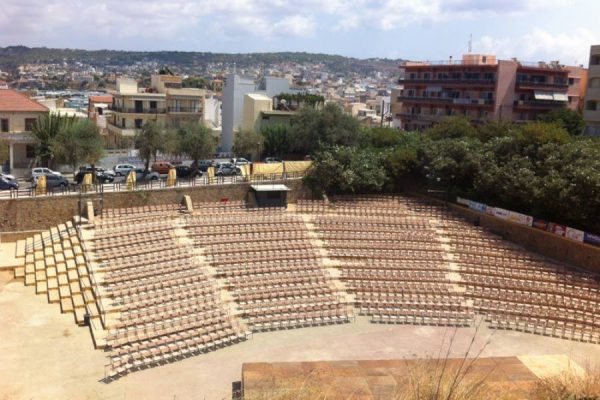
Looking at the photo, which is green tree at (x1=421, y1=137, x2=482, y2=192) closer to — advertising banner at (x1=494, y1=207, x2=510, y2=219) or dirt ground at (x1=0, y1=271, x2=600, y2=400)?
advertising banner at (x1=494, y1=207, x2=510, y2=219)

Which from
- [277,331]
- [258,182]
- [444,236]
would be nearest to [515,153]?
[444,236]

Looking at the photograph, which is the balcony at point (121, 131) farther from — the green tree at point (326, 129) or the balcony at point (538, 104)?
the balcony at point (538, 104)

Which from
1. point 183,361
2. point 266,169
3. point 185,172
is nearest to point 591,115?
point 266,169

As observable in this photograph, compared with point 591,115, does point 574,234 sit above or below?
below

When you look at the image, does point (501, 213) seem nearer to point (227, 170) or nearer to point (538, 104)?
point (227, 170)

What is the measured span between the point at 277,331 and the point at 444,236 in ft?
47.3

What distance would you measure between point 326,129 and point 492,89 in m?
23.5

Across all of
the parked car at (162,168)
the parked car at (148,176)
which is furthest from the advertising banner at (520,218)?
the parked car at (162,168)

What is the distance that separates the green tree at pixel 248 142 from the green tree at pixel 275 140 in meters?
0.96

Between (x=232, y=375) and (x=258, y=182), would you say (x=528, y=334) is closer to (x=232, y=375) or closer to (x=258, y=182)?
(x=232, y=375)

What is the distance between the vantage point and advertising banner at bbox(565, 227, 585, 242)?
30906mm

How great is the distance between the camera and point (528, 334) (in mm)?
25438

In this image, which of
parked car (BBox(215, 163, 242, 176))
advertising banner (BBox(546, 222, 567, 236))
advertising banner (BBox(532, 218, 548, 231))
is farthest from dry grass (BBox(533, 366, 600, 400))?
parked car (BBox(215, 163, 242, 176))

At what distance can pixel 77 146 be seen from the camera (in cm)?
3803
